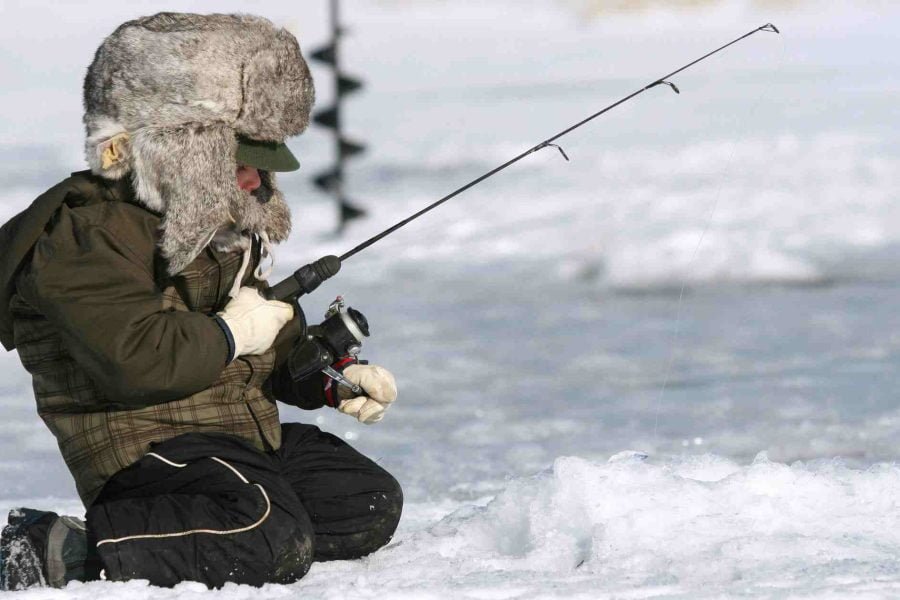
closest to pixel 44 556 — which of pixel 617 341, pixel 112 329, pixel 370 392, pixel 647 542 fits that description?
pixel 112 329

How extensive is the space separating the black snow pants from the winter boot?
88mm

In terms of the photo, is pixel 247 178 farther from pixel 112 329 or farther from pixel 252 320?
pixel 112 329

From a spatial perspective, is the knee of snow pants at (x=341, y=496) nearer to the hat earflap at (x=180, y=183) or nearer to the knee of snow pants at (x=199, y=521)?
the knee of snow pants at (x=199, y=521)

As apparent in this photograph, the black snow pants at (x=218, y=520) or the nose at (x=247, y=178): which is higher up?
the nose at (x=247, y=178)

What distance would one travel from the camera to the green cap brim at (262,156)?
2.57 m

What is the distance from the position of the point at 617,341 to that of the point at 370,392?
3.64 m

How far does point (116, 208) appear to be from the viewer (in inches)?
95.1

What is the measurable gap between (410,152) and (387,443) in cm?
1108

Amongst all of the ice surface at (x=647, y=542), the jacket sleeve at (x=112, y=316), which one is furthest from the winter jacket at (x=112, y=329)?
the ice surface at (x=647, y=542)

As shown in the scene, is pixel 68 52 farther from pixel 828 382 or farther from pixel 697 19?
pixel 828 382

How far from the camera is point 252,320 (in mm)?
2494

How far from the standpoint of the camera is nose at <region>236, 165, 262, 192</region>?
2664mm

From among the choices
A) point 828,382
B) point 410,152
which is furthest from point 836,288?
point 410,152

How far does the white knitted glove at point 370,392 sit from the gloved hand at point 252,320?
0.84ft
